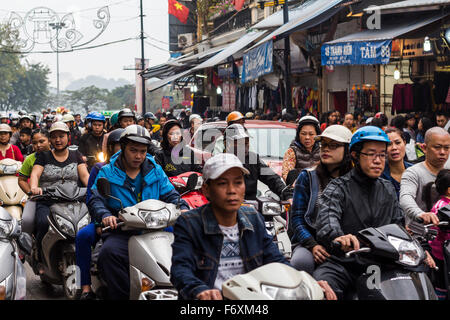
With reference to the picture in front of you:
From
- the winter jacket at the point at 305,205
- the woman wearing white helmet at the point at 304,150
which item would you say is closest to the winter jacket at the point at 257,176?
the woman wearing white helmet at the point at 304,150

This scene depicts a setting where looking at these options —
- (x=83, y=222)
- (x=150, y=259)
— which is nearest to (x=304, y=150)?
(x=83, y=222)

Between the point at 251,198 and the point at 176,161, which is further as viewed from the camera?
the point at 176,161

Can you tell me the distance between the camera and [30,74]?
105 meters

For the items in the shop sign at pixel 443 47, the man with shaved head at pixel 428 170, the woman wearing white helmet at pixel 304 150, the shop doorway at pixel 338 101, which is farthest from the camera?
the shop doorway at pixel 338 101

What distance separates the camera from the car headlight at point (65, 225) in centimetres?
719

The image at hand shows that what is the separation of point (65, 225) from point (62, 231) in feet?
0.22

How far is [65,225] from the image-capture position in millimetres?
7227

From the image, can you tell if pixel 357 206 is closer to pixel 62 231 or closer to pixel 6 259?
pixel 6 259

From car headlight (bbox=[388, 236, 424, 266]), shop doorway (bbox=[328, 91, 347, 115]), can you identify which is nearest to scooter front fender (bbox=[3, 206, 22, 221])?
car headlight (bbox=[388, 236, 424, 266])

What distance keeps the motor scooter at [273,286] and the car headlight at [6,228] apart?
265 centimetres

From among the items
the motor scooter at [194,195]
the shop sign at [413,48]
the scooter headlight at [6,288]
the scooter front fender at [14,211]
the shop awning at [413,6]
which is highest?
the shop awning at [413,6]

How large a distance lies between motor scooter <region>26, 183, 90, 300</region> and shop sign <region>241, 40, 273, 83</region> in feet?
38.6

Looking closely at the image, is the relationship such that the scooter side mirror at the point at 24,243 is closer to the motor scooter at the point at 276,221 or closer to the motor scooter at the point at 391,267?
the motor scooter at the point at 276,221
